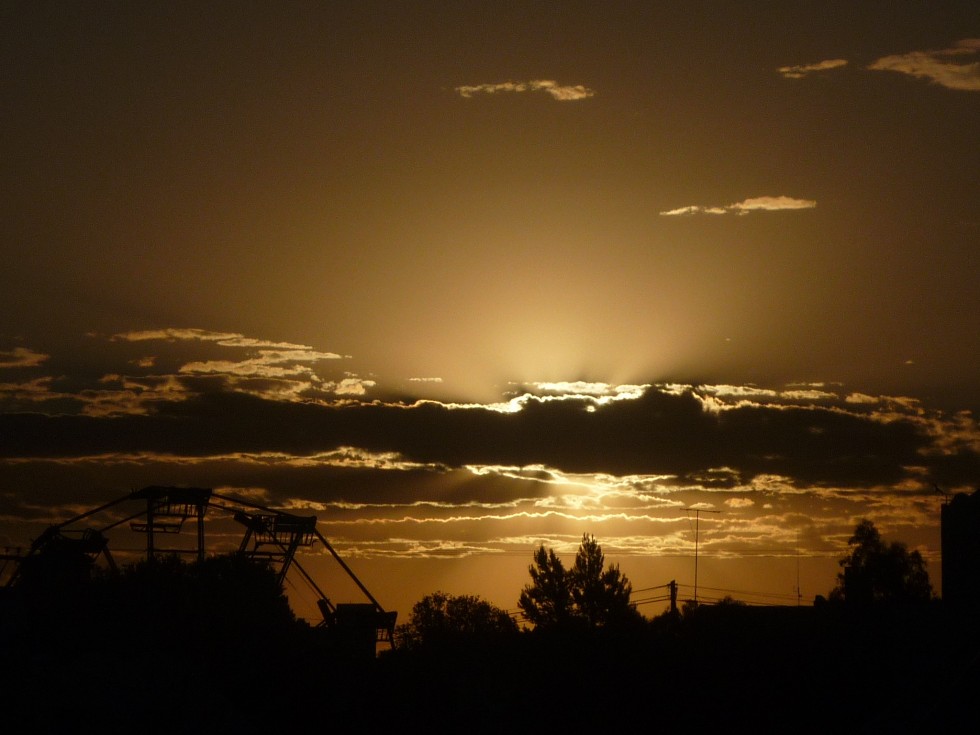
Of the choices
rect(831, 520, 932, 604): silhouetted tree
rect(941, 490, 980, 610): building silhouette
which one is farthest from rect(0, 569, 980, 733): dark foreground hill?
rect(831, 520, 932, 604): silhouetted tree

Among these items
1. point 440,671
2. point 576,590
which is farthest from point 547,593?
point 440,671

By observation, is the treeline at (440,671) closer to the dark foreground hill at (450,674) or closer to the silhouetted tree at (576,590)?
the dark foreground hill at (450,674)

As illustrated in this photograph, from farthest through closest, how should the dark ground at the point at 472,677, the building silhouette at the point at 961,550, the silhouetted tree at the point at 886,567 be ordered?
the silhouetted tree at the point at 886,567, the building silhouette at the point at 961,550, the dark ground at the point at 472,677

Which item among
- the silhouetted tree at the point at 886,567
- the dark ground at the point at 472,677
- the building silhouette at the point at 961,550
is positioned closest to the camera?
the dark ground at the point at 472,677

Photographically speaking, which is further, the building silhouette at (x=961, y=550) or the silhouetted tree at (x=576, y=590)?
the silhouetted tree at (x=576, y=590)

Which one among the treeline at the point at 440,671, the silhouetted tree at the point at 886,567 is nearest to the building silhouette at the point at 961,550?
the treeline at the point at 440,671

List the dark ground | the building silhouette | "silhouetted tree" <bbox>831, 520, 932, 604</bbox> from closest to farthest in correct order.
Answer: the dark ground
the building silhouette
"silhouetted tree" <bbox>831, 520, 932, 604</bbox>

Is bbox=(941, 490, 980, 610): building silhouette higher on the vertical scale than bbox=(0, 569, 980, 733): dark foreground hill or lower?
higher

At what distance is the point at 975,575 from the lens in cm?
6347

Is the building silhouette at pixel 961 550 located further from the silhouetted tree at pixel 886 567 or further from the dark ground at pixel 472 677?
the silhouetted tree at pixel 886 567

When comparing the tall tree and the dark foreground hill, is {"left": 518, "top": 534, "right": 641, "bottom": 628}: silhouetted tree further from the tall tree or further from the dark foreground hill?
the dark foreground hill

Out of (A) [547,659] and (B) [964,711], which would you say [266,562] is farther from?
(B) [964,711]

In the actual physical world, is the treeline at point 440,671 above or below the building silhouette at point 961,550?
below

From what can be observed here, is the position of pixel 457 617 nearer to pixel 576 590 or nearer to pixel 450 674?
pixel 576 590
